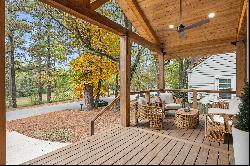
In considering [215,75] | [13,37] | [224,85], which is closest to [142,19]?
[215,75]

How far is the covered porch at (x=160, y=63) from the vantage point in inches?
142

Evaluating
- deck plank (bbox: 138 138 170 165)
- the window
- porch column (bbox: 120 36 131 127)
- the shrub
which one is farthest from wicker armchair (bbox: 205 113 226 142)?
the window

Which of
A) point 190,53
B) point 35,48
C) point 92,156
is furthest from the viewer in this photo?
point 35,48

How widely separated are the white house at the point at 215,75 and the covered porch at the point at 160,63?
4.91 metres

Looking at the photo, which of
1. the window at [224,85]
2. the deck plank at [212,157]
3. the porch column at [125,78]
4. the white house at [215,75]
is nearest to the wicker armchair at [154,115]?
the porch column at [125,78]

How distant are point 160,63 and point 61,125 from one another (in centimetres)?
593

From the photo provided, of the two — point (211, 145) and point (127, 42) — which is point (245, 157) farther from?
point (127, 42)

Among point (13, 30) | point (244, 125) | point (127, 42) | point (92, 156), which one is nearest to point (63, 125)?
point (127, 42)

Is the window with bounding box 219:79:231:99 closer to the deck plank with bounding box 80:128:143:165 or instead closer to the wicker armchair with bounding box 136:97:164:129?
the wicker armchair with bounding box 136:97:164:129

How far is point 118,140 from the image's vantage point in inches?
187

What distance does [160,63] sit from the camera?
9.42 metres

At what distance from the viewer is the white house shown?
42.8 feet

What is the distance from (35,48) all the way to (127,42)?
15.9 m

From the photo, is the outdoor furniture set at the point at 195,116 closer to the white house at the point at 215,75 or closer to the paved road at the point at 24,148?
the paved road at the point at 24,148
